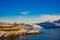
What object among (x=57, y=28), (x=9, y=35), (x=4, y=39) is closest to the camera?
(x=4, y=39)

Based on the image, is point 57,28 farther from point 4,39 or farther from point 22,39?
point 4,39

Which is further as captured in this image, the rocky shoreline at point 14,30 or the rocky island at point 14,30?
the rocky shoreline at point 14,30

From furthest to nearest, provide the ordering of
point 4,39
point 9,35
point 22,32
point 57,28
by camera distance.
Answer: point 57,28
point 22,32
point 9,35
point 4,39

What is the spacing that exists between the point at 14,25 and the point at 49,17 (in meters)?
1.76

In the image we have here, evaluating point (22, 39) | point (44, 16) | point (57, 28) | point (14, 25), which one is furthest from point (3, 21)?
point (57, 28)

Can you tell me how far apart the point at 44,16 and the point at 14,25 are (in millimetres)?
1585

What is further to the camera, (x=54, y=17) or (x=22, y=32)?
(x=22, y=32)

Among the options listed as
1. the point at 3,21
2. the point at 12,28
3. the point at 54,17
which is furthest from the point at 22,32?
the point at 54,17

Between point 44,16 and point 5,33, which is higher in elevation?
point 44,16

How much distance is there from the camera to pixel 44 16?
29.3ft

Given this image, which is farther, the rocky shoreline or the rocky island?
the rocky shoreline

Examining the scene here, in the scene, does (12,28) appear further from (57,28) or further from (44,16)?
(57,28)

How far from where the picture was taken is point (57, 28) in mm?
11047

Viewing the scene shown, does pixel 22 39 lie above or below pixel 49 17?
below
